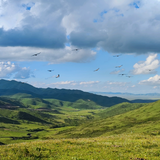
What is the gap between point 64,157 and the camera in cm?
2211

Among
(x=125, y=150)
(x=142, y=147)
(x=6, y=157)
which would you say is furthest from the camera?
(x=142, y=147)

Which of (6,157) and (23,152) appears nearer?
(6,157)

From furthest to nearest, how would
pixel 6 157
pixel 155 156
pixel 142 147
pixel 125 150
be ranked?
pixel 142 147, pixel 125 150, pixel 155 156, pixel 6 157

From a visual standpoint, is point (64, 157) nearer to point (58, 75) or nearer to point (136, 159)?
point (136, 159)

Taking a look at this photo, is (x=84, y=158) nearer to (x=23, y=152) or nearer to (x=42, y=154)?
(x=42, y=154)

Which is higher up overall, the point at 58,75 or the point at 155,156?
the point at 58,75

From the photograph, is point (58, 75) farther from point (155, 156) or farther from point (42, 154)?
point (155, 156)

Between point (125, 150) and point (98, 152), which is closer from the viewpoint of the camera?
point (98, 152)

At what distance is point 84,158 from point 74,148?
19.5 ft

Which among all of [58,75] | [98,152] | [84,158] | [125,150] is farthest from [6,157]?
[125,150]

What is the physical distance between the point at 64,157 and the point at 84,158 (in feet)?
8.76

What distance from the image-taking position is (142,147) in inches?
1125

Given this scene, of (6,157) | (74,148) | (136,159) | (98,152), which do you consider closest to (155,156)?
(136,159)

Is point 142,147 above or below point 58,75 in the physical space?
below
